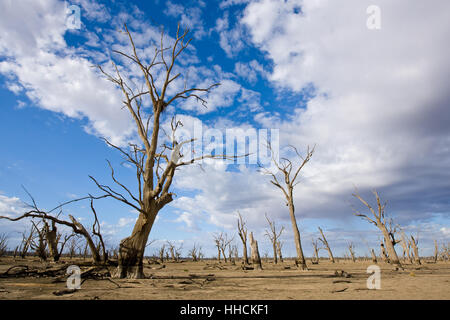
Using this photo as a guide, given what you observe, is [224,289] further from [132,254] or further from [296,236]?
[296,236]

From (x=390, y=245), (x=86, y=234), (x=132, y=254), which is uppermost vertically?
(x=86, y=234)

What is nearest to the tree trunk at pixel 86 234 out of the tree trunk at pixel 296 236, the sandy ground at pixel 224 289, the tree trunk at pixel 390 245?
the sandy ground at pixel 224 289

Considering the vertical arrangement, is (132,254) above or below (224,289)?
above

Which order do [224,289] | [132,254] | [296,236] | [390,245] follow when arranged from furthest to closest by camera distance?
[390,245]
[296,236]
[132,254]
[224,289]

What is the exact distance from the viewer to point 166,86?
414 inches

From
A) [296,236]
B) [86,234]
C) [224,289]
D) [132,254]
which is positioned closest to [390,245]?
[296,236]

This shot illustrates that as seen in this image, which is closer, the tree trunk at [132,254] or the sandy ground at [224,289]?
the sandy ground at [224,289]

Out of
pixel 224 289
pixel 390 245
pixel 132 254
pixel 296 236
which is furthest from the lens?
pixel 390 245

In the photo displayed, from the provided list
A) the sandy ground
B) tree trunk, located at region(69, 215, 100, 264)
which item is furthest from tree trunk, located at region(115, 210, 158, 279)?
tree trunk, located at region(69, 215, 100, 264)

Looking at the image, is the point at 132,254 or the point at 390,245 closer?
the point at 132,254

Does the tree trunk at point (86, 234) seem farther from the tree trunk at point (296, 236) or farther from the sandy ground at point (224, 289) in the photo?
the tree trunk at point (296, 236)

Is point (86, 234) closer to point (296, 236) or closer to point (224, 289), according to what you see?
point (224, 289)
